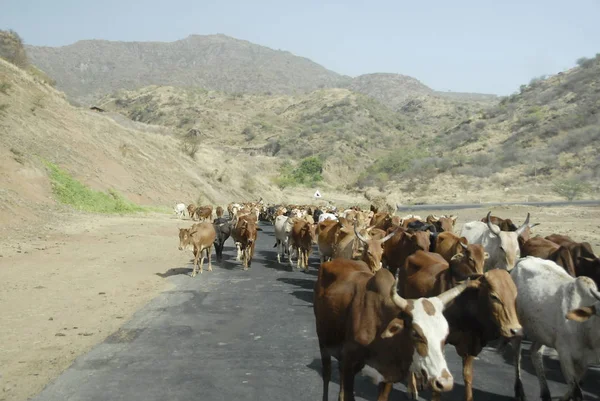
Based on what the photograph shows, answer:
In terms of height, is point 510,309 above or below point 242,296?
above

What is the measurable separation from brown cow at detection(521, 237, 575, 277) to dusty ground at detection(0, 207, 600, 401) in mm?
8118

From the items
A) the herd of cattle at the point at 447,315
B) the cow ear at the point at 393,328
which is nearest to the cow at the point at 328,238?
the herd of cattle at the point at 447,315

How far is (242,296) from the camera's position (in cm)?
1445

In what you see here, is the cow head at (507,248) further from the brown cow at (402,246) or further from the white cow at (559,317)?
the white cow at (559,317)

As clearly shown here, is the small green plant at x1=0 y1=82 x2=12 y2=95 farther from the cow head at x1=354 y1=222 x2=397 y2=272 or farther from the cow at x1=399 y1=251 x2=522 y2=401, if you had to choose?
the cow at x1=399 y1=251 x2=522 y2=401

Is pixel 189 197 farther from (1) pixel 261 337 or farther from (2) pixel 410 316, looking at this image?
(2) pixel 410 316

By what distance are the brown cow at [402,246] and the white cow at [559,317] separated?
4.43 meters

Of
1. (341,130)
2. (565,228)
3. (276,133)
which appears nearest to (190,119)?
(276,133)

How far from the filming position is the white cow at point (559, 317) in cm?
664

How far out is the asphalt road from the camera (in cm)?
766

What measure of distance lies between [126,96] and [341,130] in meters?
62.5

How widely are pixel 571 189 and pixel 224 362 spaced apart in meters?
56.2

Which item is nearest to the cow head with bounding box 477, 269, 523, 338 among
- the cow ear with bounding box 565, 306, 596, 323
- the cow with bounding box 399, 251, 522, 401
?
the cow with bounding box 399, 251, 522, 401

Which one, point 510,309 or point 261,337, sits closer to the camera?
point 510,309
